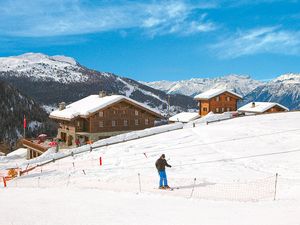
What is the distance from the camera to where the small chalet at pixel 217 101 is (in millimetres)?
83500

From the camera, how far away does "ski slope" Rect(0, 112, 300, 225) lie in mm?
13312

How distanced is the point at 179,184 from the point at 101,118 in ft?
122

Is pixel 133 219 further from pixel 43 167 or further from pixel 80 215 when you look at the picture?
pixel 43 167

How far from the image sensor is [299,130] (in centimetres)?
3328

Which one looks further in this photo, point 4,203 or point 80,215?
point 4,203

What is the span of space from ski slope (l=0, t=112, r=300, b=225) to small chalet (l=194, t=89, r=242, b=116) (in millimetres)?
48365

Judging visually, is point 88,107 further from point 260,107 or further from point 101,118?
point 260,107

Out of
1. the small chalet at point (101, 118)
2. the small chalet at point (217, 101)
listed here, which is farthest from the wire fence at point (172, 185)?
the small chalet at point (217, 101)

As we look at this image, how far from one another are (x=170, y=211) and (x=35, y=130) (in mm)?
192087

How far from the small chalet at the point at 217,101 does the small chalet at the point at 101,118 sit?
25052 mm

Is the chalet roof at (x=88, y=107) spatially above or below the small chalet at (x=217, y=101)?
below

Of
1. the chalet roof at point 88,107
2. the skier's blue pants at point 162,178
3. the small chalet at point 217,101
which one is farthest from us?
the small chalet at point 217,101

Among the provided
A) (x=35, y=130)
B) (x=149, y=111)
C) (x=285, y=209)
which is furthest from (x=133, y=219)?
(x=35, y=130)

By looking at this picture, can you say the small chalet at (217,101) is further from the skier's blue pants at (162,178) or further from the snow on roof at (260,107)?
the skier's blue pants at (162,178)
